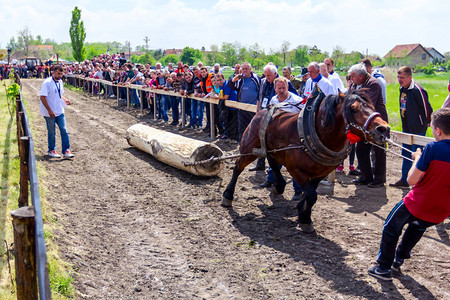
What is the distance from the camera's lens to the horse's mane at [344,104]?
481cm

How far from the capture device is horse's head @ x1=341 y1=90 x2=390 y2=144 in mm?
4473

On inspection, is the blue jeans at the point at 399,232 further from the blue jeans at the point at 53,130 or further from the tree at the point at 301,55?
the tree at the point at 301,55

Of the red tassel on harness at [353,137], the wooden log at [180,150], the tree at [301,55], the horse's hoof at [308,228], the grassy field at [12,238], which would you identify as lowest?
the horse's hoof at [308,228]

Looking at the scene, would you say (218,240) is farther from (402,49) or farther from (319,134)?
(402,49)

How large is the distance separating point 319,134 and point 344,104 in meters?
0.58

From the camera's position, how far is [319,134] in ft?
17.5

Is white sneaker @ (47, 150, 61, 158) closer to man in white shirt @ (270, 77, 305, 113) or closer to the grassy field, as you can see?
the grassy field

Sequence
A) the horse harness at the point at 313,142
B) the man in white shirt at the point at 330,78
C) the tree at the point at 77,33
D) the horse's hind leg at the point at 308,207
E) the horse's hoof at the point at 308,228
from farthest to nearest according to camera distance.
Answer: the tree at the point at 77,33
the man in white shirt at the point at 330,78
the horse's hoof at the point at 308,228
the horse's hind leg at the point at 308,207
the horse harness at the point at 313,142

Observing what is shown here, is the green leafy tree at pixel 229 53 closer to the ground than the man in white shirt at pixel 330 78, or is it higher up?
higher up

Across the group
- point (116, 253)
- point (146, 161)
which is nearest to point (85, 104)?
point (146, 161)

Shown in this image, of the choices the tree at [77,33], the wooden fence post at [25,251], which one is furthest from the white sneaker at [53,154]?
the tree at [77,33]

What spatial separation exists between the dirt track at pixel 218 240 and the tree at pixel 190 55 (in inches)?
4126

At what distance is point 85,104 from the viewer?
71.9ft

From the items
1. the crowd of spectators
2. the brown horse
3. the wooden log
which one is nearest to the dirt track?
the wooden log
